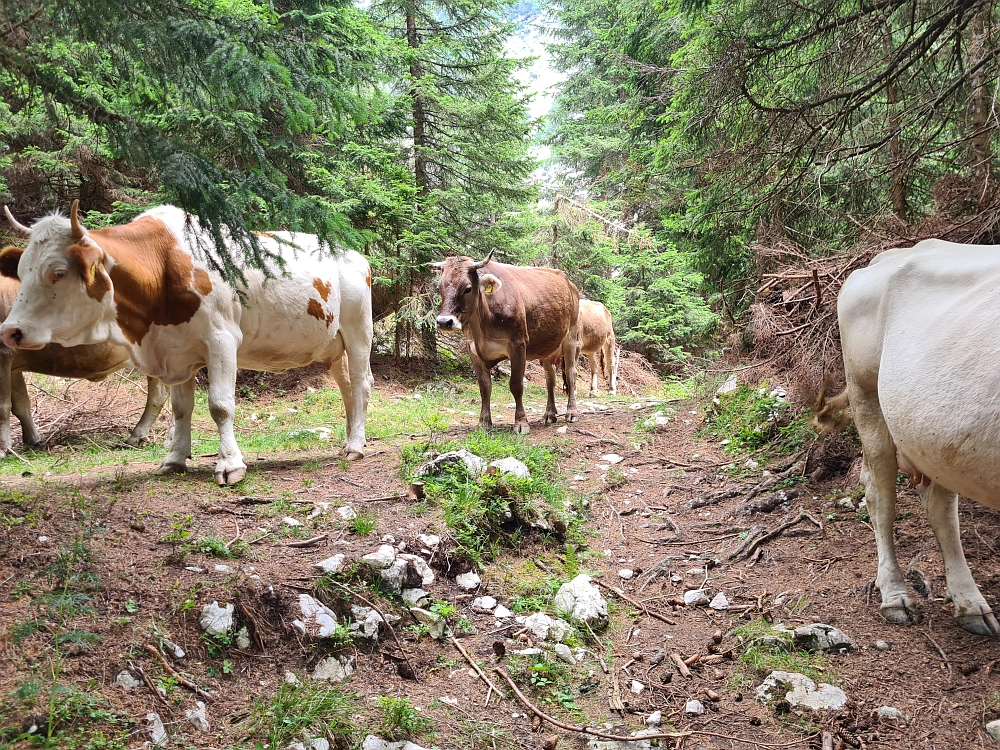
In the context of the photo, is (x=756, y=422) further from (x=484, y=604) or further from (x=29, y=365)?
(x=29, y=365)

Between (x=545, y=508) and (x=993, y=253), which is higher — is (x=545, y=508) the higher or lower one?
the lower one

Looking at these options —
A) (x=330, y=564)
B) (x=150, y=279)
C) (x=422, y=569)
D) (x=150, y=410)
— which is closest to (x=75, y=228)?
(x=150, y=279)

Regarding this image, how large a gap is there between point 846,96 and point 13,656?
5.82m

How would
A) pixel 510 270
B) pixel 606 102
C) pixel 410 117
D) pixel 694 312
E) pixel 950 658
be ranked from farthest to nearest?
pixel 606 102
pixel 694 312
pixel 410 117
pixel 510 270
pixel 950 658

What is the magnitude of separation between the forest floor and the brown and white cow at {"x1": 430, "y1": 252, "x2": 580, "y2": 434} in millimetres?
2617

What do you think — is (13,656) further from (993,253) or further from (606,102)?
(606,102)

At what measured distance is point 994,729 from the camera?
2.87m

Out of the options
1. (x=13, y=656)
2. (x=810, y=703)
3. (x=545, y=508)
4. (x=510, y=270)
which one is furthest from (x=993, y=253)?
(x=510, y=270)

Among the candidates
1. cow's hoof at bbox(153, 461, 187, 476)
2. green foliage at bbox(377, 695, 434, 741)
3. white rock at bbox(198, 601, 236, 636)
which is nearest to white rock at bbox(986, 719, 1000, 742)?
green foliage at bbox(377, 695, 434, 741)

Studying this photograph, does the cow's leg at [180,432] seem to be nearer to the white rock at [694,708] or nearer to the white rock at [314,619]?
the white rock at [314,619]

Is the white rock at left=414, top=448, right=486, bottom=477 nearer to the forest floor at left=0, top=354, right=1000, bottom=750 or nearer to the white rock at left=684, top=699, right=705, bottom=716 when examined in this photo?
the forest floor at left=0, top=354, right=1000, bottom=750

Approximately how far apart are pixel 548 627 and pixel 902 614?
6.93ft

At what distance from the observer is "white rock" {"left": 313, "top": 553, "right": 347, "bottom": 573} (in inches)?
153

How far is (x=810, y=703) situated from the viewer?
3.21 m
